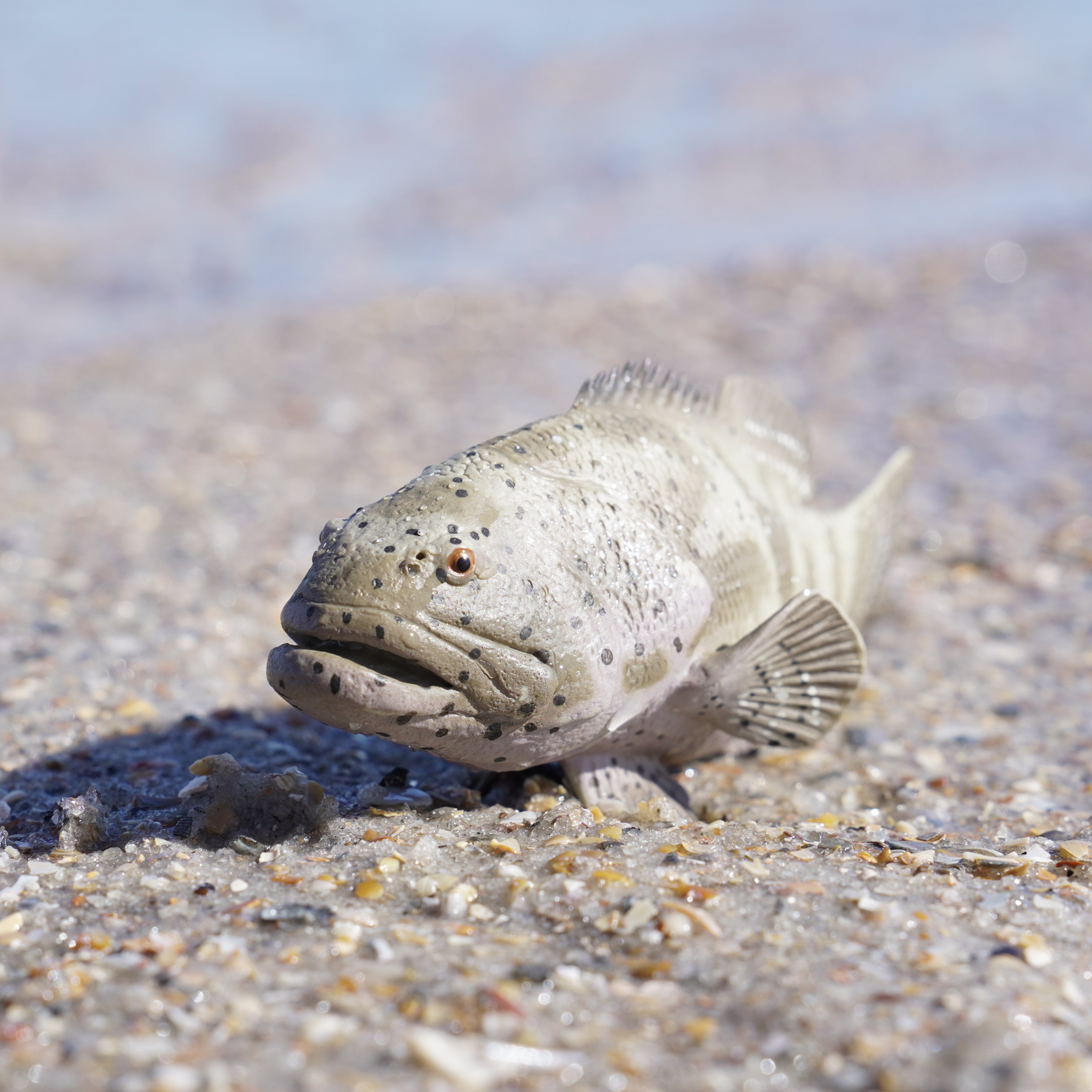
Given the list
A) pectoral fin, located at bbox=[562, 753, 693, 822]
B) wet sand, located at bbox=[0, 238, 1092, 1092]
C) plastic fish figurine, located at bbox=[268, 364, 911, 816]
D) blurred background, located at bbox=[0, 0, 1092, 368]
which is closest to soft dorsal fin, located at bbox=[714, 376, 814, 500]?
plastic fish figurine, located at bbox=[268, 364, 911, 816]

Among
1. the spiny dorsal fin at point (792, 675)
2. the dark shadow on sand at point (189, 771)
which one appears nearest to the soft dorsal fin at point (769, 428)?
the spiny dorsal fin at point (792, 675)

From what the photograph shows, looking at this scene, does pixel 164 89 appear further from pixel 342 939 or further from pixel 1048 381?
pixel 342 939

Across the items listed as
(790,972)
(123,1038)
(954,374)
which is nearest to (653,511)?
(790,972)

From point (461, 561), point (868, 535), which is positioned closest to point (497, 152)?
point (868, 535)

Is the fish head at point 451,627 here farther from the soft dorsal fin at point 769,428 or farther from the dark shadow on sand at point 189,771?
the soft dorsal fin at point 769,428

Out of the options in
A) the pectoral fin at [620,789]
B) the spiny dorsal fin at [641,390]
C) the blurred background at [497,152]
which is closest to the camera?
the pectoral fin at [620,789]

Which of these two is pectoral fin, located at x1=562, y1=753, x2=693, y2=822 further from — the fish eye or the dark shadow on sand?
the fish eye
